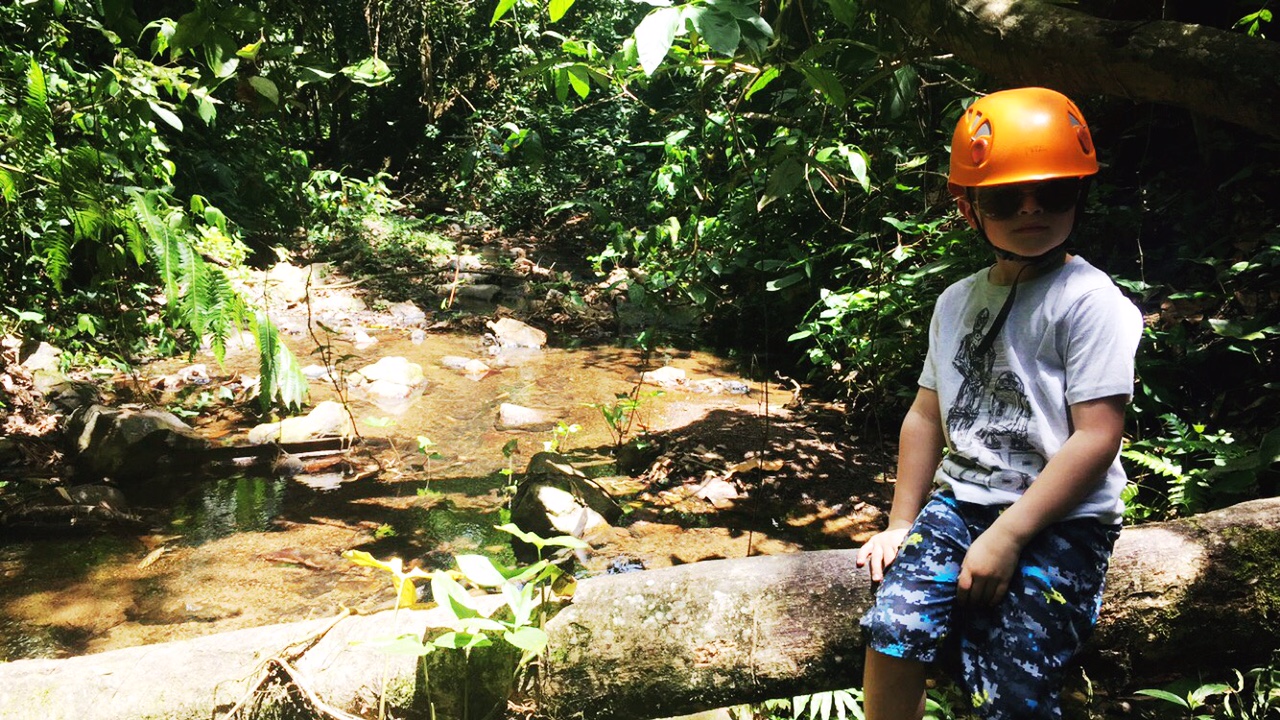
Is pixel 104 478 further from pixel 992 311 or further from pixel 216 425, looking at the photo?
pixel 992 311

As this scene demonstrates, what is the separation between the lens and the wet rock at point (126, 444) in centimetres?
402

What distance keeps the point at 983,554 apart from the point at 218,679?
135 centimetres

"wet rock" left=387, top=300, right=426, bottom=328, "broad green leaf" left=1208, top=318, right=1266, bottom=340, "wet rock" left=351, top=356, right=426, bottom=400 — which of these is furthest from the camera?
"wet rock" left=387, top=300, right=426, bottom=328

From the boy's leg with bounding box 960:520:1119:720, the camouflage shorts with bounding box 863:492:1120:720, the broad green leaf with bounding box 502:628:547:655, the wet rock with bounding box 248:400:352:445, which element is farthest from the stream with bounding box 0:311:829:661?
the boy's leg with bounding box 960:520:1119:720

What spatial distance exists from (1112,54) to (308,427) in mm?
4261

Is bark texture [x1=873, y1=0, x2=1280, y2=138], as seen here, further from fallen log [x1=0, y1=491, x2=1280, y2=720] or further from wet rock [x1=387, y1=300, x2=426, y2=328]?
wet rock [x1=387, y1=300, x2=426, y2=328]

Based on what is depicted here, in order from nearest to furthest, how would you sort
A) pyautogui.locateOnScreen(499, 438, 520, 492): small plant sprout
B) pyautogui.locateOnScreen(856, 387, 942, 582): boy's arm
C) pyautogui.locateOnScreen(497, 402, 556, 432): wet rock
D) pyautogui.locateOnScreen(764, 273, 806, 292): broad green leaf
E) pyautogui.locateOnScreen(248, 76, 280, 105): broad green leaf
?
pyautogui.locateOnScreen(856, 387, 942, 582): boy's arm → pyautogui.locateOnScreen(248, 76, 280, 105): broad green leaf → pyautogui.locateOnScreen(499, 438, 520, 492): small plant sprout → pyautogui.locateOnScreen(764, 273, 806, 292): broad green leaf → pyautogui.locateOnScreen(497, 402, 556, 432): wet rock

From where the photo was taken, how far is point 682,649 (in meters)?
1.44

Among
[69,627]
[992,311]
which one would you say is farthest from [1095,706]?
[69,627]

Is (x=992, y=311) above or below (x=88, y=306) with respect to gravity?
above

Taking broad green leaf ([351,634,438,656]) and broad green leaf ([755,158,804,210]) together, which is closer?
broad green leaf ([351,634,438,656])

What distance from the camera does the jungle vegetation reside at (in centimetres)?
191

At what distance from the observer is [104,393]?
4.99 metres

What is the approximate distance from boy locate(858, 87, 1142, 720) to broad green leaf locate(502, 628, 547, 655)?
556 millimetres
